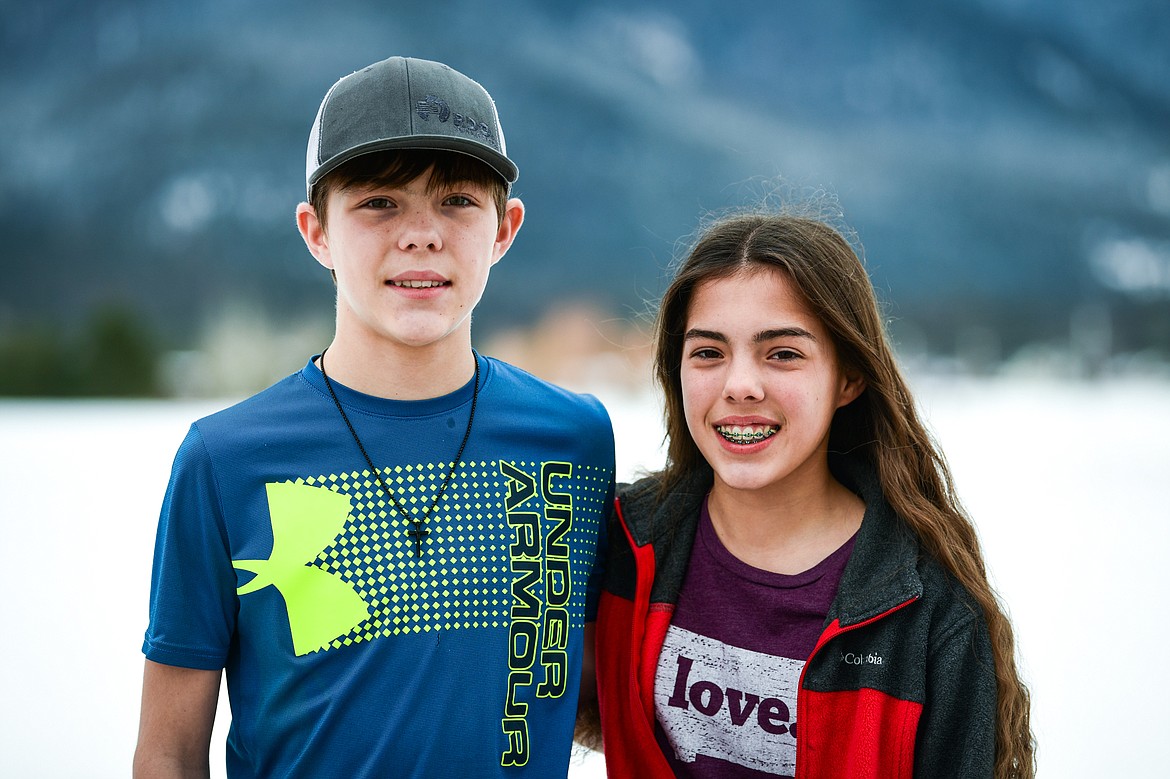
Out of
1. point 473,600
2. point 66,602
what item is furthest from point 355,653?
point 66,602

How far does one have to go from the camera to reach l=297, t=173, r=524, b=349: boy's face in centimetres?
168

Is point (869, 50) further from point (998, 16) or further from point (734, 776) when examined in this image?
point (734, 776)

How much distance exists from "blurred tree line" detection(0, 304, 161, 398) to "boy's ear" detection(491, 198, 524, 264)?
16.8m

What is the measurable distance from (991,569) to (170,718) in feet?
5.32

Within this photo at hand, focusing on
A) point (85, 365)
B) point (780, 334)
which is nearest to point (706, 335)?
point (780, 334)

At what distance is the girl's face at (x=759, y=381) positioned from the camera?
72.7 inches

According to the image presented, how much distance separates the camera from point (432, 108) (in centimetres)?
171

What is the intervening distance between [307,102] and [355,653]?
31084 mm

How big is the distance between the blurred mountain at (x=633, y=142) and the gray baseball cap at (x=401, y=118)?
70.6ft

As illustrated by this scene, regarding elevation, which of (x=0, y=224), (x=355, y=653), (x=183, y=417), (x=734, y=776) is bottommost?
(x=734, y=776)

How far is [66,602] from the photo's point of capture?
18.9 ft

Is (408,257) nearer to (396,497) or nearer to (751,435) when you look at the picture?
(396,497)

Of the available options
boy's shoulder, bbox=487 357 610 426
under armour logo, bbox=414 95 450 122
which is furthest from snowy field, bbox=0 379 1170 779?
under armour logo, bbox=414 95 450 122

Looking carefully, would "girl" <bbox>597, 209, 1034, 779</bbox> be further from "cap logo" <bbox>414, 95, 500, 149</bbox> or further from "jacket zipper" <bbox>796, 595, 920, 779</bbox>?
"cap logo" <bbox>414, 95, 500, 149</bbox>
